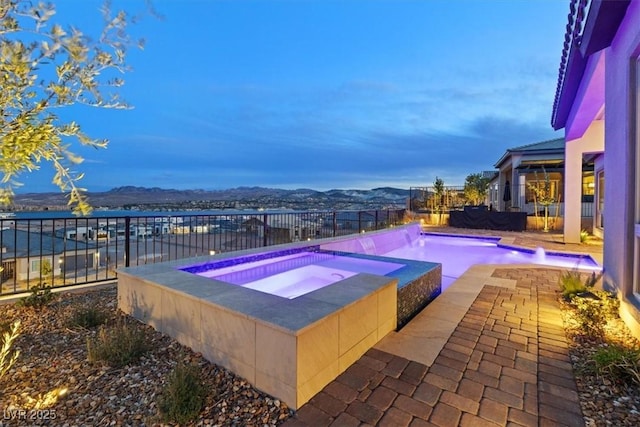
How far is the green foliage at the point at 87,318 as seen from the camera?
285 centimetres

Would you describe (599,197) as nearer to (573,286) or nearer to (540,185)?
(540,185)

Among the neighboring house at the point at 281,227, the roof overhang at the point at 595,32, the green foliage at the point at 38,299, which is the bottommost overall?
the green foliage at the point at 38,299

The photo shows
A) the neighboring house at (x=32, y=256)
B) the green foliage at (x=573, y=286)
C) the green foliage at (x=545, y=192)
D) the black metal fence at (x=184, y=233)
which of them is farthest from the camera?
the green foliage at (x=545, y=192)

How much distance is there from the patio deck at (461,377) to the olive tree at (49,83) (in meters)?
2.05

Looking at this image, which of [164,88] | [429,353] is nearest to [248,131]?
[164,88]

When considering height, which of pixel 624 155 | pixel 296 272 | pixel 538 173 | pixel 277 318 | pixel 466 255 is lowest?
pixel 466 255

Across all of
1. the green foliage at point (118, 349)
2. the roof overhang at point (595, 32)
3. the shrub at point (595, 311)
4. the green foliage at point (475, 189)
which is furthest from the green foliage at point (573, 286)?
the green foliage at point (475, 189)

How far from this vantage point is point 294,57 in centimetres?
1958

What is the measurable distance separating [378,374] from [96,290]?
3947 millimetres

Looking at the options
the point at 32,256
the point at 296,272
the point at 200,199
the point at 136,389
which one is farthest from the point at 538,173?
the point at 32,256

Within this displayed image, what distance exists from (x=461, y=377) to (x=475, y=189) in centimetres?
1889

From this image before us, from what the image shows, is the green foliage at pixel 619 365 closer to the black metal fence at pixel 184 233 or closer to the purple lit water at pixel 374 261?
the purple lit water at pixel 374 261

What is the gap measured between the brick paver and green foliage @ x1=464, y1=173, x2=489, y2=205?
16905 millimetres

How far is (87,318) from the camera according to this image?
2.88 metres
